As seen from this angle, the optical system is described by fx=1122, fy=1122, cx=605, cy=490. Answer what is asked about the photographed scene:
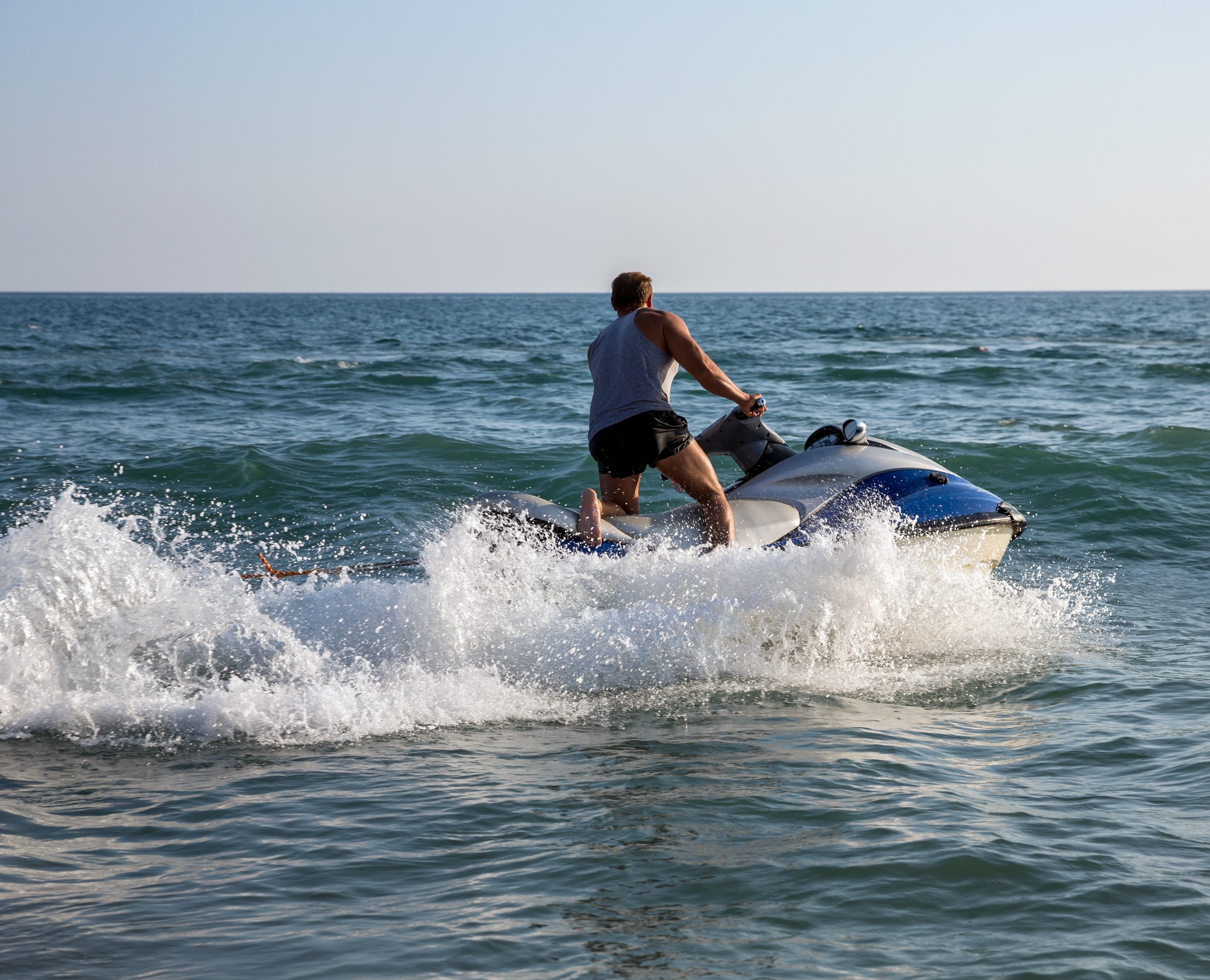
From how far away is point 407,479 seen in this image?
1121 cm

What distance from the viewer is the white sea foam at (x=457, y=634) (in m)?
4.86

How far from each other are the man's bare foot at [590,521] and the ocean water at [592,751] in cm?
17

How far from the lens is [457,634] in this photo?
5266 mm

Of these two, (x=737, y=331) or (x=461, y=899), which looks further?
(x=737, y=331)

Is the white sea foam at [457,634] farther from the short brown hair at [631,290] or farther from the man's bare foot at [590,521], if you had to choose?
the short brown hair at [631,290]

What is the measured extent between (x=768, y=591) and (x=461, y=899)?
263 cm

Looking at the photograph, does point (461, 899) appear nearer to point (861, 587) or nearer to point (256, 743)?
point (256, 743)

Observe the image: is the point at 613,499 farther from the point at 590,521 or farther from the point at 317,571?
the point at 317,571

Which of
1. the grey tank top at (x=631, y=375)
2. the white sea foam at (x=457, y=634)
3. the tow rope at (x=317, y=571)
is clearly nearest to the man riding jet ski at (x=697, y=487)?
the grey tank top at (x=631, y=375)

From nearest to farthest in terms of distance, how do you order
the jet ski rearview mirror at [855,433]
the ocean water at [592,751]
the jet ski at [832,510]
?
the ocean water at [592,751]
the jet ski at [832,510]
the jet ski rearview mirror at [855,433]

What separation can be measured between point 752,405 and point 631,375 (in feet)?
2.48

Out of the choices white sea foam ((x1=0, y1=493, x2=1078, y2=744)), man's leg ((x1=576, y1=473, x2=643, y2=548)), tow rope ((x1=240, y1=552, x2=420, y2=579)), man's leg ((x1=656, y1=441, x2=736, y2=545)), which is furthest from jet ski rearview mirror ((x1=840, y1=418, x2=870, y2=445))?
tow rope ((x1=240, y1=552, x2=420, y2=579))

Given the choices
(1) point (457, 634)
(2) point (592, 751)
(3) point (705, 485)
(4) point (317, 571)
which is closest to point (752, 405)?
(3) point (705, 485)

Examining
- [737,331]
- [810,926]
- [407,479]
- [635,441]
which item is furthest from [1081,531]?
[737,331]
